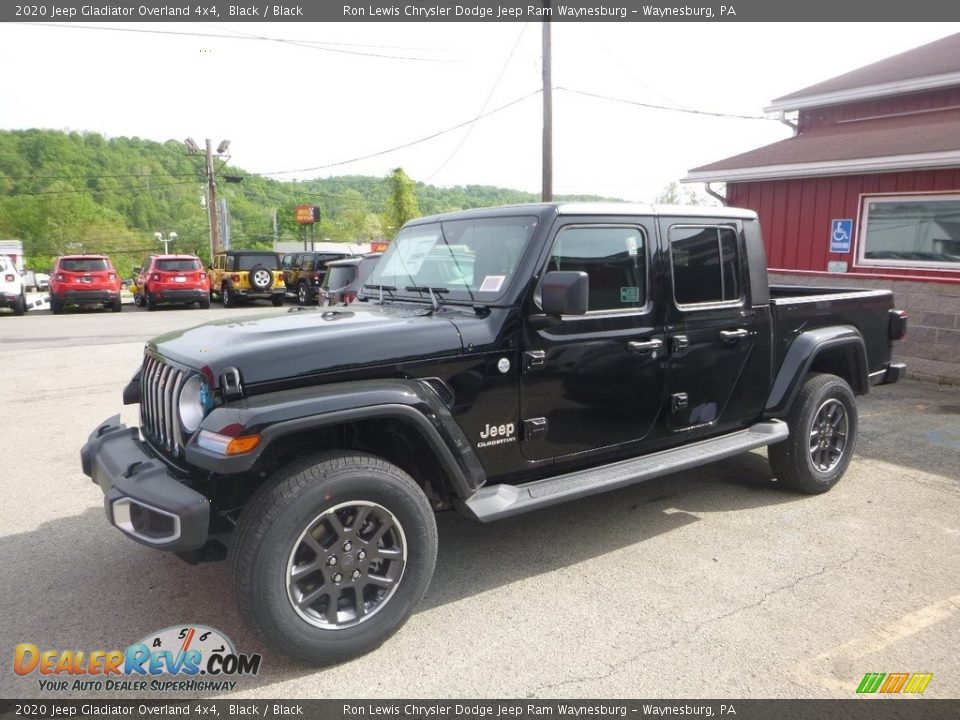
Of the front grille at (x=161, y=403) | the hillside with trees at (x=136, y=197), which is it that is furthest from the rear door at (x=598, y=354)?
the hillside with trees at (x=136, y=197)

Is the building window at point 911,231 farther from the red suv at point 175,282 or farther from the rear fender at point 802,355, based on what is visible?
the red suv at point 175,282

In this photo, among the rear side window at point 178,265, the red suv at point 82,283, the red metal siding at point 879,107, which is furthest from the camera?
the rear side window at point 178,265

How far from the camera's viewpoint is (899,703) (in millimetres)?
2627

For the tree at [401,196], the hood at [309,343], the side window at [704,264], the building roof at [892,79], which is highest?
the tree at [401,196]

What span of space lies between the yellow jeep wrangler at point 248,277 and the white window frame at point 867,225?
16.6 metres

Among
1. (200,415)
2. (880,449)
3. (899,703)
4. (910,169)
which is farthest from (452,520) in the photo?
(910,169)

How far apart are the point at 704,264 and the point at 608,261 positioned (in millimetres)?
811

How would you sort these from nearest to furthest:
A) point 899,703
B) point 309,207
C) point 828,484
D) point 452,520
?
point 899,703, point 452,520, point 828,484, point 309,207

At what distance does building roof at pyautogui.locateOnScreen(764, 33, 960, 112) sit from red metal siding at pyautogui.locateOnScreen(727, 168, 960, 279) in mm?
2278

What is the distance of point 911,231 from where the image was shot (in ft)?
30.9

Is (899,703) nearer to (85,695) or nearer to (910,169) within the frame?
(85,695)

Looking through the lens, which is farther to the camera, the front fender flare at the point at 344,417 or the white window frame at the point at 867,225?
the white window frame at the point at 867,225

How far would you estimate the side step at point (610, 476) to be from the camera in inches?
127

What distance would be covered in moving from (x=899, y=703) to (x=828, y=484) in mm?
2384
